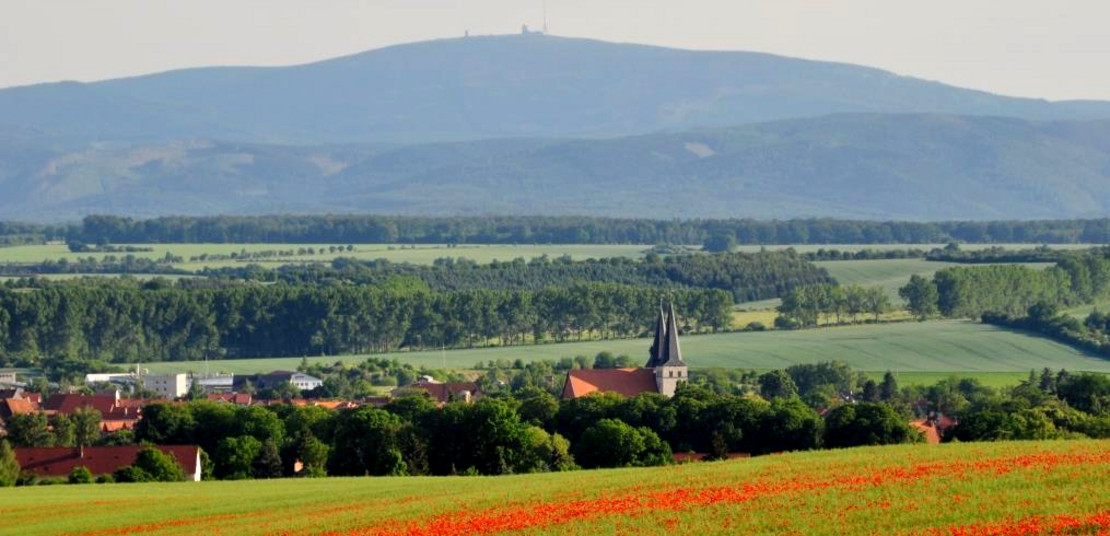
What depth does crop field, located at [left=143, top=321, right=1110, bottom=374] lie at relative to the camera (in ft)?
473

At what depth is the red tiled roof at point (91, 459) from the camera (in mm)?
81500

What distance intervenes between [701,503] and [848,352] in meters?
109

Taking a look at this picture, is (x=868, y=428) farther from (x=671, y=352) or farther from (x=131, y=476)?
(x=671, y=352)

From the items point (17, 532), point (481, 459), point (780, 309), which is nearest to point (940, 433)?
point (481, 459)

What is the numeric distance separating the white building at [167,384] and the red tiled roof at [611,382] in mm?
34786

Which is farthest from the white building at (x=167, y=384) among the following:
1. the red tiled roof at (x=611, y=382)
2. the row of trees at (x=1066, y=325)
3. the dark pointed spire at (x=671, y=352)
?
the row of trees at (x=1066, y=325)

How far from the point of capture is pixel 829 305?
600ft

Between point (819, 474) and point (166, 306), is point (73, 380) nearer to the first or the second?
point (166, 306)

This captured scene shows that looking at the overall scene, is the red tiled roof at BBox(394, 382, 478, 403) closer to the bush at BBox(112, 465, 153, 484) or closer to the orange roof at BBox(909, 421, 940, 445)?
the orange roof at BBox(909, 421, 940, 445)

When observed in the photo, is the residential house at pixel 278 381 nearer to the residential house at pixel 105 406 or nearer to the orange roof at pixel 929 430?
the residential house at pixel 105 406

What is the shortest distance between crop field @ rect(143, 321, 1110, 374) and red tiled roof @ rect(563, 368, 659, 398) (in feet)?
80.8

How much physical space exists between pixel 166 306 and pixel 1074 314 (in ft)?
230

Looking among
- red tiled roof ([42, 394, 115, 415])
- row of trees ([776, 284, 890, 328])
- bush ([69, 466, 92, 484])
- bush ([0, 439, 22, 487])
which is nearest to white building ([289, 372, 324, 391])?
red tiled roof ([42, 394, 115, 415])

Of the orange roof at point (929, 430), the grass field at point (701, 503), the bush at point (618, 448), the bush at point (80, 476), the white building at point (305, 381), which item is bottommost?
the white building at point (305, 381)
